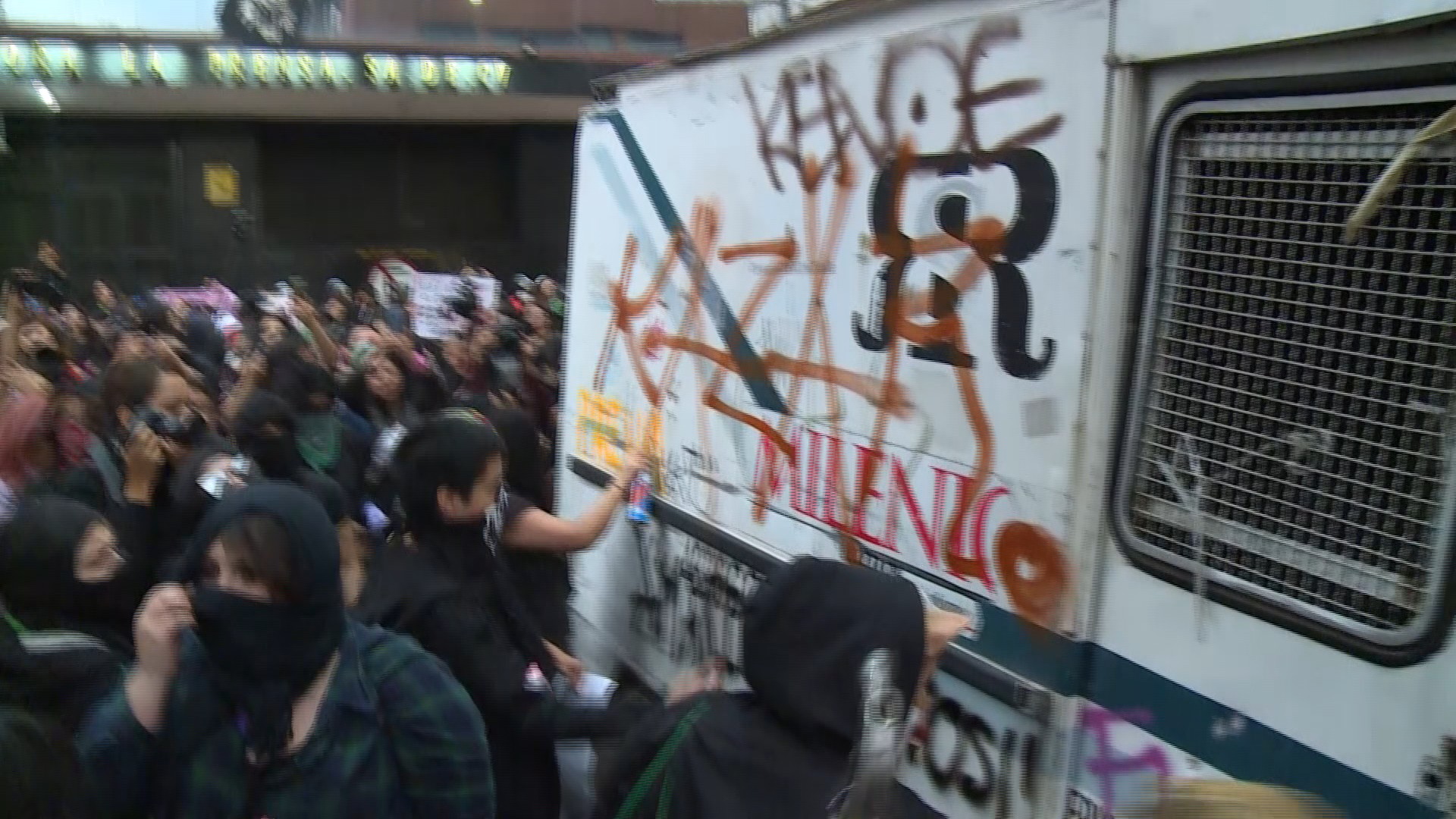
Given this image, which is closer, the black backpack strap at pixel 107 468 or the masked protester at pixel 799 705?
the masked protester at pixel 799 705

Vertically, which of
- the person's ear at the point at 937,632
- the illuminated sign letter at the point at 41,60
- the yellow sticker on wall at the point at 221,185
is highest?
the illuminated sign letter at the point at 41,60

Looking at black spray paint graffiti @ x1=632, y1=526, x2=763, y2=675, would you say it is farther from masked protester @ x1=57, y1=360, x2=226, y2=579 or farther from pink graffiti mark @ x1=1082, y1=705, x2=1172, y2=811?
masked protester @ x1=57, y1=360, x2=226, y2=579

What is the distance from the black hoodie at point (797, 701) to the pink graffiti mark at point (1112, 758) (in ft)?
2.66

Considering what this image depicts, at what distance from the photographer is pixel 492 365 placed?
259 inches

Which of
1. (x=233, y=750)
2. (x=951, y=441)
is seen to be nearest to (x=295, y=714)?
(x=233, y=750)

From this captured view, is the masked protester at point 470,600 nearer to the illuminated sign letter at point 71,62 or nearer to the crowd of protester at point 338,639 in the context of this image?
the crowd of protester at point 338,639

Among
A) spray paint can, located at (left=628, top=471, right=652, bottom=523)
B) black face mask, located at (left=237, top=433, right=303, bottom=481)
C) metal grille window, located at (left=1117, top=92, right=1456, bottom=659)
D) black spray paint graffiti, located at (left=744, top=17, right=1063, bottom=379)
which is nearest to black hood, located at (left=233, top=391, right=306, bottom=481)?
black face mask, located at (left=237, top=433, right=303, bottom=481)

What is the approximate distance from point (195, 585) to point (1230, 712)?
6.01 ft

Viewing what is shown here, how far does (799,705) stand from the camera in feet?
5.47

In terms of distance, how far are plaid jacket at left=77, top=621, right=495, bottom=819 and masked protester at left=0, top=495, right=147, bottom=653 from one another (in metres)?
0.75

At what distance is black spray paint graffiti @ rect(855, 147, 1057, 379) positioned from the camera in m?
2.53

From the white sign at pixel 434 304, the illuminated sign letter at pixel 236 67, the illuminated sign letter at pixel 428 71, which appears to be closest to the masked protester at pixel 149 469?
the white sign at pixel 434 304

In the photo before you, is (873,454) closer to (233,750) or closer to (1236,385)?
(1236,385)

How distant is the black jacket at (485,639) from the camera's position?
278cm
